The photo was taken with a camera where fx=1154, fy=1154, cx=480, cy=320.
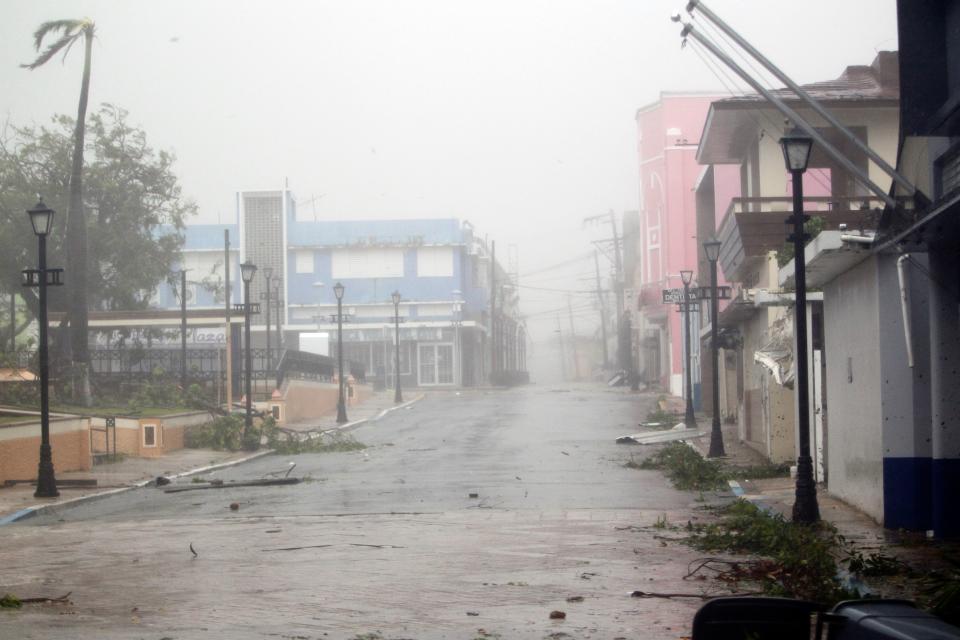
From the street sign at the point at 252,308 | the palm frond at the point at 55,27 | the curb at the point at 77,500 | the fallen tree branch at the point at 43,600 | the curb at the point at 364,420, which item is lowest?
the curb at the point at 77,500

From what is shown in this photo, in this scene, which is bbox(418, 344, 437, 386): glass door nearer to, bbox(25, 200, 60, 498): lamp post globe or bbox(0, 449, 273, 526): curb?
bbox(0, 449, 273, 526): curb

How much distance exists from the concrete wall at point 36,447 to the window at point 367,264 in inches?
1997

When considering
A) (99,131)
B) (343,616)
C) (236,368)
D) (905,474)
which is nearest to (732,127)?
(905,474)

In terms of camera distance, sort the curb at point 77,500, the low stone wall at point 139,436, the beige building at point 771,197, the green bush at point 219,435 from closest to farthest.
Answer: the curb at point 77,500 → the beige building at point 771,197 → the low stone wall at point 139,436 → the green bush at point 219,435

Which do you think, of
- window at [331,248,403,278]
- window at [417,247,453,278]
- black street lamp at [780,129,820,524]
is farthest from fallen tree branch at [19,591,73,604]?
window at [417,247,453,278]

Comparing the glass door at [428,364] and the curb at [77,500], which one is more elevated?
the glass door at [428,364]

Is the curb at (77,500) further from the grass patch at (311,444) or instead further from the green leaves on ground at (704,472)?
the green leaves on ground at (704,472)

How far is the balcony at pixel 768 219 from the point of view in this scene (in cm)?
2484

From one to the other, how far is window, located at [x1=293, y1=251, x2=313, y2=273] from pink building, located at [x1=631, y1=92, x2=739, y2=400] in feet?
75.9

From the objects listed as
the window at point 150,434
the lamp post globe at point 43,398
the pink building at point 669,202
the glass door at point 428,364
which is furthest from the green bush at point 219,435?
the glass door at point 428,364

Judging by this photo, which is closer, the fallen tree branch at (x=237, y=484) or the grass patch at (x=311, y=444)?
the fallen tree branch at (x=237, y=484)

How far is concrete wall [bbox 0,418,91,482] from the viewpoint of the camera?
71.9 feet

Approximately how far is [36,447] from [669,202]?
39690 millimetres

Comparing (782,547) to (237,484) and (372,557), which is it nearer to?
(372,557)
